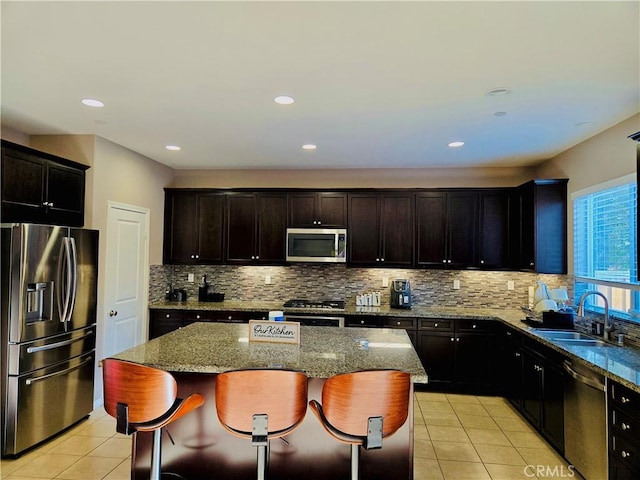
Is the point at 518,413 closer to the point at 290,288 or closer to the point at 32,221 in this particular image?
the point at 290,288

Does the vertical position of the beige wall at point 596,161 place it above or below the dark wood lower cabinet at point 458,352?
above

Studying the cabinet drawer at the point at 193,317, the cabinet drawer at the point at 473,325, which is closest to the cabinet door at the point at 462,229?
the cabinet drawer at the point at 473,325

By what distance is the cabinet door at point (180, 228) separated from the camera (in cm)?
529

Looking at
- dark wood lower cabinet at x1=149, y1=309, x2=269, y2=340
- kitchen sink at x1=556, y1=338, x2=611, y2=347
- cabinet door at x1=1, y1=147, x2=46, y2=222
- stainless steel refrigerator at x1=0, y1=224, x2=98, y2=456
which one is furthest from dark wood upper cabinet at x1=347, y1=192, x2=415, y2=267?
cabinet door at x1=1, y1=147, x2=46, y2=222

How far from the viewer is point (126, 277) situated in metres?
4.45

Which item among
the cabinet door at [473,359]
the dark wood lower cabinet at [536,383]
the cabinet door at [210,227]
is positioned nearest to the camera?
the dark wood lower cabinet at [536,383]

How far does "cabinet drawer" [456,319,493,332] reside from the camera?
A: 178 inches

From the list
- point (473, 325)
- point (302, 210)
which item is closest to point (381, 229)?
point (302, 210)

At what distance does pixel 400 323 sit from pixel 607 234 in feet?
7.31

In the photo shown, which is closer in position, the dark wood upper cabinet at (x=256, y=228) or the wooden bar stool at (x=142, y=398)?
the wooden bar stool at (x=142, y=398)

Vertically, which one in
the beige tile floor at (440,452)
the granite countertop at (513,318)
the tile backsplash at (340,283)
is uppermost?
the tile backsplash at (340,283)

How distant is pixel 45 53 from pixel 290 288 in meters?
3.77

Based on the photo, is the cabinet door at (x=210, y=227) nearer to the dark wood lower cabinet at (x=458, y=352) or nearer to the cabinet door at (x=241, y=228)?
the cabinet door at (x=241, y=228)

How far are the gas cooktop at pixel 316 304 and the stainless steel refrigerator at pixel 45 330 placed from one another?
2194 millimetres
